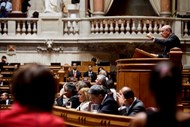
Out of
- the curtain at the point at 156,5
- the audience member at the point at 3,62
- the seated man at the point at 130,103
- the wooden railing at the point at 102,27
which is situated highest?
→ the curtain at the point at 156,5

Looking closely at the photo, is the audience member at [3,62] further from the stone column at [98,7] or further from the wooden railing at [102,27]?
the stone column at [98,7]

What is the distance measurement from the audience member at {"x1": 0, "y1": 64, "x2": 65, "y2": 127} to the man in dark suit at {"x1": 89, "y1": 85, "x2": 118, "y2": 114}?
3.91 m

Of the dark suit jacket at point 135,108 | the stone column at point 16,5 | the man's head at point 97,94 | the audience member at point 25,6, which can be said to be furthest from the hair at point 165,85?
the audience member at point 25,6

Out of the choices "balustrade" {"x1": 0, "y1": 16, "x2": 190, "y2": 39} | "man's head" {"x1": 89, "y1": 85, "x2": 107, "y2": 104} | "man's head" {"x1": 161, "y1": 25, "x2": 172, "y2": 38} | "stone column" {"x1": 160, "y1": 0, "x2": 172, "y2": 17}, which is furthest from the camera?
"stone column" {"x1": 160, "y1": 0, "x2": 172, "y2": 17}

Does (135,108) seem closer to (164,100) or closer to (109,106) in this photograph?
(109,106)

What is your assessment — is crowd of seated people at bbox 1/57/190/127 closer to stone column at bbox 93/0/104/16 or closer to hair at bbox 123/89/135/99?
hair at bbox 123/89/135/99

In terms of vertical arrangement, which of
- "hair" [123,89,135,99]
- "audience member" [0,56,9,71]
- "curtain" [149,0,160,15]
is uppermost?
"curtain" [149,0,160,15]

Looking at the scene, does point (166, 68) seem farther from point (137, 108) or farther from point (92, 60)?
point (92, 60)

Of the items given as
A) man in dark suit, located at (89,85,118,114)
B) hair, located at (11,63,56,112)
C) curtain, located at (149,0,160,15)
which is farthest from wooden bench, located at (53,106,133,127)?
curtain, located at (149,0,160,15)

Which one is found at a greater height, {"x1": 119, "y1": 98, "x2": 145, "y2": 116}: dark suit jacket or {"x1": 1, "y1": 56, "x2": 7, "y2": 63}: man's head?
{"x1": 1, "y1": 56, "x2": 7, "y2": 63}: man's head

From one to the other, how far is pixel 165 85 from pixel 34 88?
66 cm

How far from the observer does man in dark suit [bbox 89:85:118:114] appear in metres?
6.57

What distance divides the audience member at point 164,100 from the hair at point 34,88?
463mm

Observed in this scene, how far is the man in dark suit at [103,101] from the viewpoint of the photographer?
21.6ft
